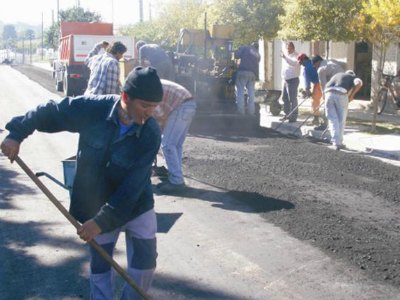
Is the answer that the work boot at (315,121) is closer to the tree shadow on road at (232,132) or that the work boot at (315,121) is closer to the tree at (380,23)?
the tree shadow on road at (232,132)

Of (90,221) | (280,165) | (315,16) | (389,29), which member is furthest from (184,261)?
(315,16)

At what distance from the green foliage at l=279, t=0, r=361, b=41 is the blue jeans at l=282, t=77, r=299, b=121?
3.78 feet

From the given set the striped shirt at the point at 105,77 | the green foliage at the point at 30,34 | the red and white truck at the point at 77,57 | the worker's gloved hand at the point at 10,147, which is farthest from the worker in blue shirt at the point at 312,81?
the green foliage at the point at 30,34

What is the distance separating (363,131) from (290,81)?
7.35ft

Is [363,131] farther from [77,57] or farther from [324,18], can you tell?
[77,57]

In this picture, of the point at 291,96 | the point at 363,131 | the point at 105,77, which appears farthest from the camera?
the point at 291,96

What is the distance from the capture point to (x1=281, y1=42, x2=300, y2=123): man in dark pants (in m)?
14.5

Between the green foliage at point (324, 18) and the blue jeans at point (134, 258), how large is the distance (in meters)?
10.4

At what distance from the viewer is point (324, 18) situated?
1416 centimetres

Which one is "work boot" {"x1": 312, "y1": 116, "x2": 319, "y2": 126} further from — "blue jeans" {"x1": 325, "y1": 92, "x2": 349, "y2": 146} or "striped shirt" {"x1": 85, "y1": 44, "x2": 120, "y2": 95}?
"striped shirt" {"x1": 85, "y1": 44, "x2": 120, "y2": 95}

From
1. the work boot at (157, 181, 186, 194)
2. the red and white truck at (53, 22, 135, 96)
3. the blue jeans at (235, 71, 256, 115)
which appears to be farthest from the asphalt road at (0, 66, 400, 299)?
the red and white truck at (53, 22, 135, 96)

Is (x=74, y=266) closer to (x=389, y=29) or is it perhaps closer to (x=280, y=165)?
(x=280, y=165)

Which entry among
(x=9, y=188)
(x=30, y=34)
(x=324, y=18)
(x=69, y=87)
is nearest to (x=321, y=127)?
(x=324, y=18)

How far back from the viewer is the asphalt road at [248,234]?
4859 millimetres
